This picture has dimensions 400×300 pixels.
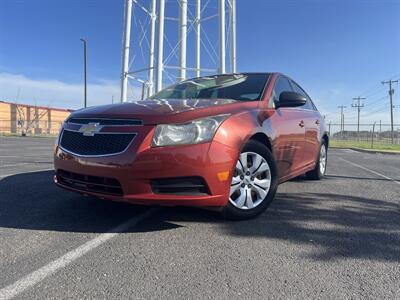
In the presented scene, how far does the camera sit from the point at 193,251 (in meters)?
2.80

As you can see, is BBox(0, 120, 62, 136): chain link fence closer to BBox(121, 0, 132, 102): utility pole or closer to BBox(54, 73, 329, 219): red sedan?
BBox(121, 0, 132, 102): utility pole

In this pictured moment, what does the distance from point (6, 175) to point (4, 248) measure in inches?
149

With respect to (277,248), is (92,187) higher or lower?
higher

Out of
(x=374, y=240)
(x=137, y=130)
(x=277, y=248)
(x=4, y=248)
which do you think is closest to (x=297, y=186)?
(x=374, y=240)

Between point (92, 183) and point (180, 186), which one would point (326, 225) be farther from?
point (92, 183)

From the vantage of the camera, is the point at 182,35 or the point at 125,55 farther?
the point at 182,35

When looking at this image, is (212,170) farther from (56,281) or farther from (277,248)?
(56,281)

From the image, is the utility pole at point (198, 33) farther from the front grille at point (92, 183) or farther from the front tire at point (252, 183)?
the front grille at point (92, 183)

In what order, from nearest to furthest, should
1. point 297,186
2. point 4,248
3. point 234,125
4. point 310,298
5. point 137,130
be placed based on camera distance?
point 310,298 < point 4,248 < point 137,130 < point 234,125 < point 297,186

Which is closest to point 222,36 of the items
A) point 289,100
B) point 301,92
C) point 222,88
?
point 301,92

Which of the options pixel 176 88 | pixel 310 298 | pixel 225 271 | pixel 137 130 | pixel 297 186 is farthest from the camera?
pixel 297 186

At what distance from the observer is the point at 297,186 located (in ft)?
18.5

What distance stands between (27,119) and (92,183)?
46.5 m

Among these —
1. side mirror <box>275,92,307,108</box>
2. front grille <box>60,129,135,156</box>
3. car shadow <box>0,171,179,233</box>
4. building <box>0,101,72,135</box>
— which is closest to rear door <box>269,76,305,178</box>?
side mirror <box>275,92,307,108</box>
